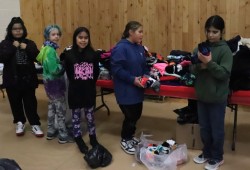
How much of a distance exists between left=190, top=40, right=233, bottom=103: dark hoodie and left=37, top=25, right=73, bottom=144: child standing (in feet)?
4.26

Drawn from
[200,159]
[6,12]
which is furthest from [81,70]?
[6,12]

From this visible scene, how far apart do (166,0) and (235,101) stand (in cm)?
231

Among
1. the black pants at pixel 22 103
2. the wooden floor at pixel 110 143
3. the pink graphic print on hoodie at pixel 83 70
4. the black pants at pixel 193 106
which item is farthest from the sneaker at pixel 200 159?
the black pants at pixel 22 103

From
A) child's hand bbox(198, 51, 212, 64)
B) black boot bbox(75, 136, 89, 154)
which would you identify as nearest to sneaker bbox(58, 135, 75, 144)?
black boot bbox(75, 136, 89, 154)

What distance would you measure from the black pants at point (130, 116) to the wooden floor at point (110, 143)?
0.17 metres

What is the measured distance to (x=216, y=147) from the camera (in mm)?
2670

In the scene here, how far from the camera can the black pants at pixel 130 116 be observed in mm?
2954

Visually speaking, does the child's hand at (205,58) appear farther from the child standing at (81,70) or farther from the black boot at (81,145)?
the black boot at (81,145)

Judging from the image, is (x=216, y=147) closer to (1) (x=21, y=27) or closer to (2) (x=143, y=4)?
(1) (x=21, y=27)

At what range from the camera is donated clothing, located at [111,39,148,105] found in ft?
9.24

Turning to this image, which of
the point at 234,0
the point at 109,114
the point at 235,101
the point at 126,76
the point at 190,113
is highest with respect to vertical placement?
the point at 234,0

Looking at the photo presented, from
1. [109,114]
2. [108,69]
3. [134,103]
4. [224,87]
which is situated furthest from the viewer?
[109,114]

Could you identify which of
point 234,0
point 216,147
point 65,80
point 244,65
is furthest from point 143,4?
point 216,147

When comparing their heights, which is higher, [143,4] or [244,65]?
[143,4]
